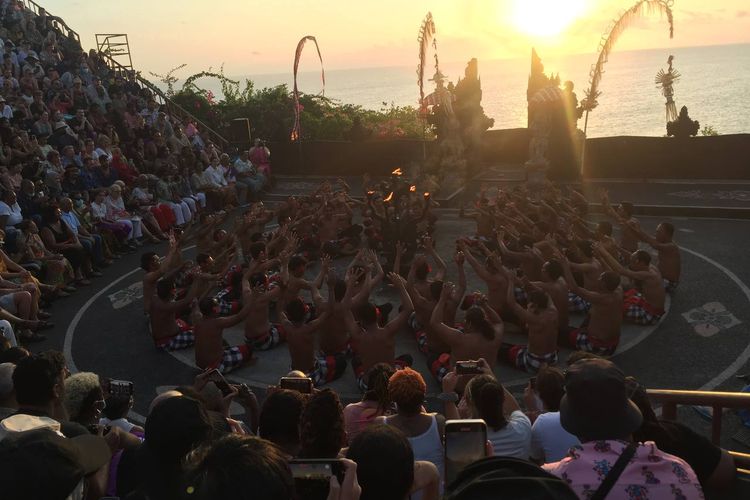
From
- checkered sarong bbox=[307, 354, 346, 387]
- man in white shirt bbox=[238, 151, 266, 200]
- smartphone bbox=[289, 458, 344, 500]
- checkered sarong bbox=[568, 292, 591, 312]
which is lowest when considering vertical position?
checkered sarong bbox=[307, 354, 346, 387]

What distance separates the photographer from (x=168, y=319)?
33.2ft

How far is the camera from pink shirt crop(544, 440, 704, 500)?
8.97ft

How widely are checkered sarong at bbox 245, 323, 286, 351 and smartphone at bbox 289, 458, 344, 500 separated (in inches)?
286

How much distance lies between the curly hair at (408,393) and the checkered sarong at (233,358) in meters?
4.97

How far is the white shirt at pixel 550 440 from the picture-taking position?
4918 millimetres

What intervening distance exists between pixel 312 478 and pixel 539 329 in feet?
20.4

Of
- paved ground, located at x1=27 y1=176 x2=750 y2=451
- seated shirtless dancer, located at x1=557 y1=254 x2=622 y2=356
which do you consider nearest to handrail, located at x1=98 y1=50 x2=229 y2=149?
paved ground, located at x1=27 y1=176 x2=750 y2=451

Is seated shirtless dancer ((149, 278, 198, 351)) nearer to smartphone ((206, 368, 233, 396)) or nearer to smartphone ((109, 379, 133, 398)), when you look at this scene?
smartphone ((206, 368, 233, 396))

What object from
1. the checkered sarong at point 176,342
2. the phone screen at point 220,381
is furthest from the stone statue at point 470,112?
the phone screen at point 220,381

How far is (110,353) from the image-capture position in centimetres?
1042

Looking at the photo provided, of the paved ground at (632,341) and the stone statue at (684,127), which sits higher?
the stone statue at (684,127)

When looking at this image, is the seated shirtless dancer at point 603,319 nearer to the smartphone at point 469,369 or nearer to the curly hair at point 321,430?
the smartphone at point 469,369

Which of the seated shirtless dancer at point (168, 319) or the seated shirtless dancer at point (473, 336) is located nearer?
the seated shirtless dancer at point (473, 336)

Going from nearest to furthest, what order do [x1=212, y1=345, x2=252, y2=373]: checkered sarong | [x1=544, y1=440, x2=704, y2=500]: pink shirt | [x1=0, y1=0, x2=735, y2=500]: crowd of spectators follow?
[x1=544, y1=440, x2=704, y2=500]: pink shirt
[x1=0, y1=0, x2=735, y2=500]: crowd of spectators
[x1=212, y1=345, x2=252, y2=373]: checkered sarong
